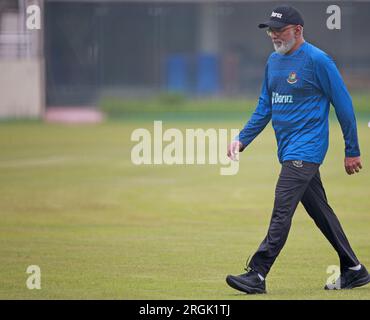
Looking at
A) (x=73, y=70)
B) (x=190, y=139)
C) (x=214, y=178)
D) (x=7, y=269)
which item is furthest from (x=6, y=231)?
(x=73, y=70)

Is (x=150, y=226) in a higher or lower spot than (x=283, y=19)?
lower

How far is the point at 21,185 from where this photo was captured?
17891mm

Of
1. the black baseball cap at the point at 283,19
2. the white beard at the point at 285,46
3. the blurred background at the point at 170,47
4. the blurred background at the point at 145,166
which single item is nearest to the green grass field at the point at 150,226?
the blurred background at the point at 145,166

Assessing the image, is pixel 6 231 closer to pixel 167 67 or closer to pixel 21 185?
pixel 21 185

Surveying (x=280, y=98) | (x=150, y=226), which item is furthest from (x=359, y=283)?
(x=150, y=226)

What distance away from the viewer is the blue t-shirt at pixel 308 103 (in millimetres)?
8758

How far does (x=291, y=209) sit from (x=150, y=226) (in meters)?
4.95

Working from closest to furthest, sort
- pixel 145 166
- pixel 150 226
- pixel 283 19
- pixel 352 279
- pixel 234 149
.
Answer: pixel 283 19, pixel 352 279, pixel 234 149, pixel 150 226, pixel 145 166

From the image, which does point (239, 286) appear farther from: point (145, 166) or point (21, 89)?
point (21, 89)

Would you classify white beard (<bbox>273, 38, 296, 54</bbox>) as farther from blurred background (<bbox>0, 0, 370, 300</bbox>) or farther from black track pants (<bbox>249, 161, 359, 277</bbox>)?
blurred background (<bbox>0, 0, 370, 300</bbox>)

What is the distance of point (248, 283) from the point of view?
8.68 metres

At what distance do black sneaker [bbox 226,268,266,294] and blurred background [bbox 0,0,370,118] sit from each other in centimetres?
3095

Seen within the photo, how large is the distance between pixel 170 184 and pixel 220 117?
16343 mm

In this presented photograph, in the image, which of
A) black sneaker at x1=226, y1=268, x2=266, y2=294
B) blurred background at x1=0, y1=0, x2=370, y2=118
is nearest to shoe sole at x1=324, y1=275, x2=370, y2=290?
black sneaker at x1=226, y1=268, x2=266, y2=294
